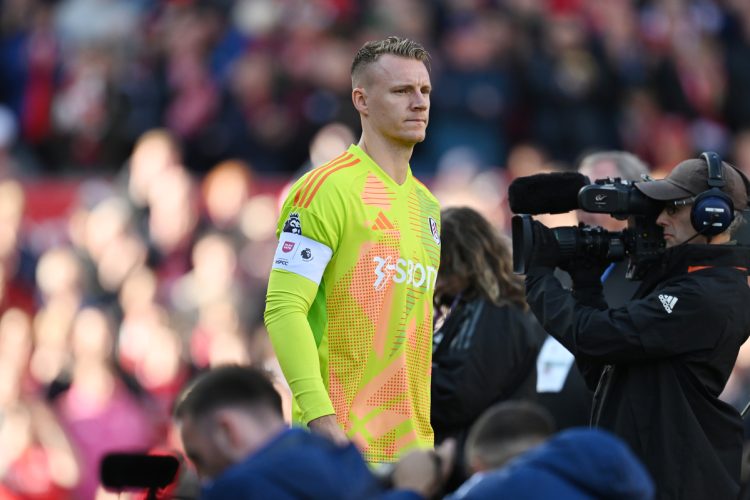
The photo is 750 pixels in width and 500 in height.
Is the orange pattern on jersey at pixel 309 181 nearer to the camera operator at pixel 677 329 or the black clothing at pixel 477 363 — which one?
the camera operator at pixel 677 329

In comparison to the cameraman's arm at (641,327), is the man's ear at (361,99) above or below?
above

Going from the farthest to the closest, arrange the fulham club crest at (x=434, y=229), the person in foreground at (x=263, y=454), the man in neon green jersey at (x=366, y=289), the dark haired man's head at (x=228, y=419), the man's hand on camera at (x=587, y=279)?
the fulham club crest at (x=434, y=229) → the man's hand on camera at (x=587, y=279) → the man in neon green jersey at (x=366, y=289) → the dark haired man's head at (x=228, y=419) → the person in foreground at (x=263, y=454)

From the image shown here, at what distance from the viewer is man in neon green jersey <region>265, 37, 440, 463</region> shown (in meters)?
5.50

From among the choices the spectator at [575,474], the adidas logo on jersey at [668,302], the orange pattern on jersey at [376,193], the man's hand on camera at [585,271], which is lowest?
the spectator at [575,474]

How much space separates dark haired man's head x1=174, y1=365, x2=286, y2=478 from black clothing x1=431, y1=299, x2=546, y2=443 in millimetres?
2320

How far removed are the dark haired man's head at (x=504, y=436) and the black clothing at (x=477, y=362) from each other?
2.08 m

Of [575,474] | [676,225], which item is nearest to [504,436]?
[575,474]

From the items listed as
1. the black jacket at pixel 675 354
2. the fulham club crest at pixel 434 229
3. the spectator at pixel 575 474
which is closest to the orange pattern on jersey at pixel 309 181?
the fulham club crest at pixel 434 229

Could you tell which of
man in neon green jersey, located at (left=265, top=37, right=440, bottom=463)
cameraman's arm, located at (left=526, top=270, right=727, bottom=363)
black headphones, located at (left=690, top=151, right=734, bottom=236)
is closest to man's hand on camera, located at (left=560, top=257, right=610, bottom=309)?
cameraman's arm, located at (left=526, top=270, right=727, bottom=363)

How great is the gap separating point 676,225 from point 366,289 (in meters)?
1.14

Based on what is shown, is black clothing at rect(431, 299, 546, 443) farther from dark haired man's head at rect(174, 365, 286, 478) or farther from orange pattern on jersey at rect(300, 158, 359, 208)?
dark haired man's head at rect(174, 365, 286, 478)

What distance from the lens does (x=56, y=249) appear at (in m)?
12.4

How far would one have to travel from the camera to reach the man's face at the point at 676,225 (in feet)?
18.9

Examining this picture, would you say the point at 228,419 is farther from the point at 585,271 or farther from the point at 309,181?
the point at 585,271
